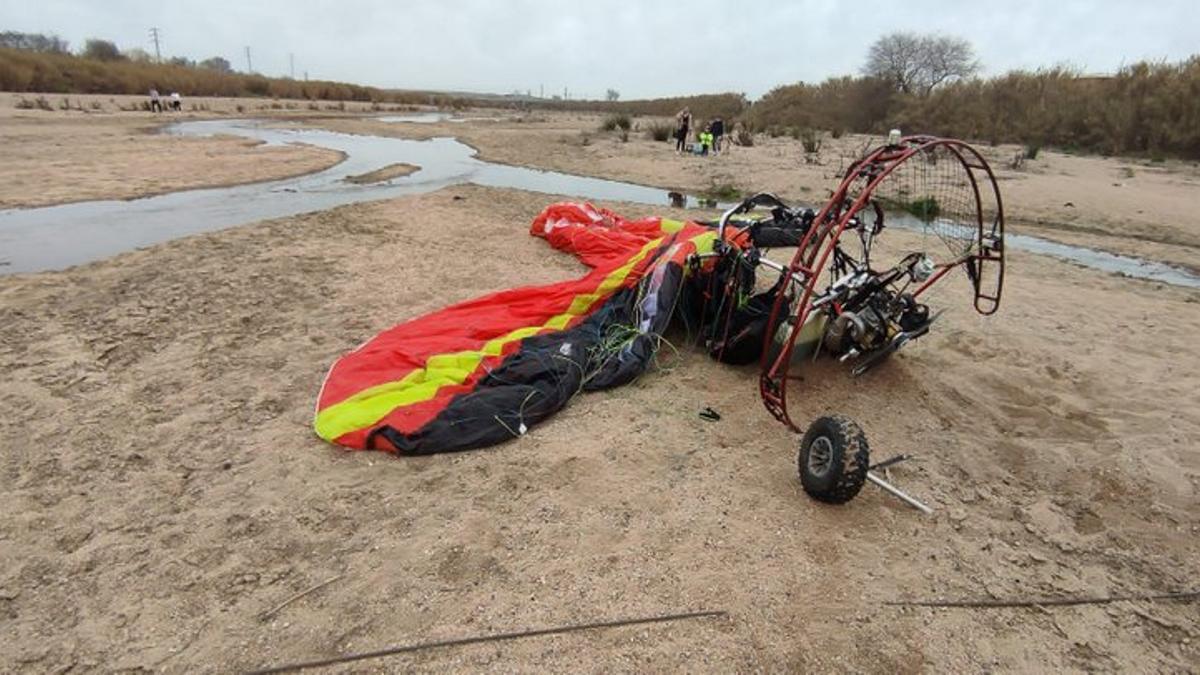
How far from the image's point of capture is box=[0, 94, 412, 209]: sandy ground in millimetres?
13297

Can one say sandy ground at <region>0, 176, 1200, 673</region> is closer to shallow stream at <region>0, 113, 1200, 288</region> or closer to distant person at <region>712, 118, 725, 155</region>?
shallow stream at <region>0, 113, 1200, 288</region>

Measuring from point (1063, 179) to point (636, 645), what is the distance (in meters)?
19.9

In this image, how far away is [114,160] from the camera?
55.3 ft

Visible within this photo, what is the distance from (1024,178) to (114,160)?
2412cm

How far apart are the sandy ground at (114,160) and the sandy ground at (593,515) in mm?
8680

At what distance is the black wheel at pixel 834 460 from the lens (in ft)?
12.0

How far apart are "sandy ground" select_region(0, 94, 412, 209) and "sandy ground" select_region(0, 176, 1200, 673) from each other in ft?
28.5

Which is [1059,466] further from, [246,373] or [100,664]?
[246,373]

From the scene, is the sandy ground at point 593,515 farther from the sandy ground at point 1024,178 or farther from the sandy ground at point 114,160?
the sandy ground at point 114,160

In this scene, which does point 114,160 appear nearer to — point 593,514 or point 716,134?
point 716,134

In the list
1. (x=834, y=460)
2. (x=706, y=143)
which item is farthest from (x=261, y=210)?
(x=706, y=143)

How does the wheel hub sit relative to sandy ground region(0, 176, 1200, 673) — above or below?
above

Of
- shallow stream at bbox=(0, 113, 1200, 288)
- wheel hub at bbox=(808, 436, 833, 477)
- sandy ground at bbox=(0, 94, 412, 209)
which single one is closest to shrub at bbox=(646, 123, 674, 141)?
shallow stream at bbox=(0, 113, 1200, 288)

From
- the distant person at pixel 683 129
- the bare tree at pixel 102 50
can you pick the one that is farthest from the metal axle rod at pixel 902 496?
the bare tree at pixel 102 50
